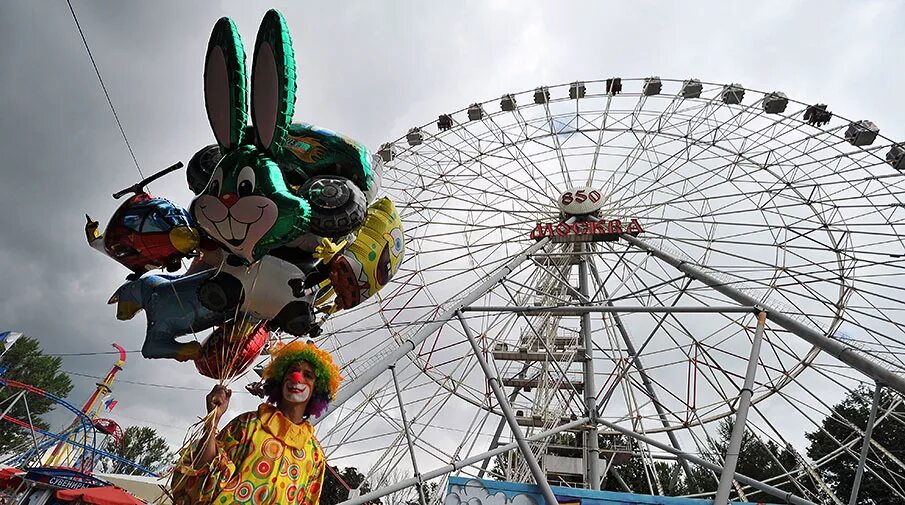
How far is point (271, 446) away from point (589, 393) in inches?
377

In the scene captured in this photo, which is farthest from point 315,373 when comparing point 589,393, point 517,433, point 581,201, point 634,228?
point 581,201

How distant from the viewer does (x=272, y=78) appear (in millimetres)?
4469

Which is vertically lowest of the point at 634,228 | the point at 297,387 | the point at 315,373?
the point at 297,387

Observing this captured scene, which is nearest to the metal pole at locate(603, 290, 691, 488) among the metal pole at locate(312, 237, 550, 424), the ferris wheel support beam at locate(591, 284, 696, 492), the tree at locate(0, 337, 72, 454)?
the ferris wheel support beam at locate(591, 284, 696, 492)

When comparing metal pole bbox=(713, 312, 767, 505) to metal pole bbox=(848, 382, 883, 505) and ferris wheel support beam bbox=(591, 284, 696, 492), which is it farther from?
ferris wheel support beam bbox=(591, 284, 696, 492)

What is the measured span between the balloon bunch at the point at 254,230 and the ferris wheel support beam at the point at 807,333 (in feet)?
19.3

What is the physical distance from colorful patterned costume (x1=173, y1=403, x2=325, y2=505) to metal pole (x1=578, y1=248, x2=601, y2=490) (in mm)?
7030

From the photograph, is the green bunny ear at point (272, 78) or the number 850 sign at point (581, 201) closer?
the green bunny ear at point (272, 78)

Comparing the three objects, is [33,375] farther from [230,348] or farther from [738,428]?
[738,428]

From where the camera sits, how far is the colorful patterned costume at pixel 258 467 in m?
3.60

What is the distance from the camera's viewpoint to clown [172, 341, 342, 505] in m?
3.61

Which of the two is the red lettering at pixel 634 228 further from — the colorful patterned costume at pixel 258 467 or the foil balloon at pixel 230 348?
the colorful patterned costume at pixel 258 467

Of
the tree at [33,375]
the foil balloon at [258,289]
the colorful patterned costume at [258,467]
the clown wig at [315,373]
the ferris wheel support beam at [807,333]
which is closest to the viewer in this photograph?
the colorful patterned costume at [258,467]

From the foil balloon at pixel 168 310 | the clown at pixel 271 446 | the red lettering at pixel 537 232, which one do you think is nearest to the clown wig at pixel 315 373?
the clown at pixel 271 446
